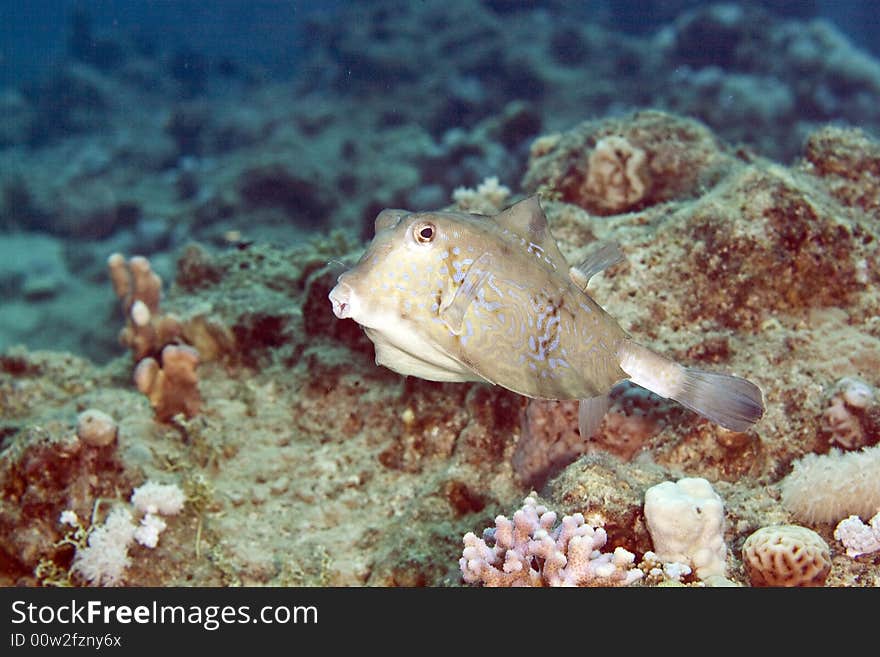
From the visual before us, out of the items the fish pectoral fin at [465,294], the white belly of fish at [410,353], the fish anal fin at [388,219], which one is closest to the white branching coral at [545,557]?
the white belly of fish at [410,353]

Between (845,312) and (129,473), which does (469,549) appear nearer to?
(129,473)

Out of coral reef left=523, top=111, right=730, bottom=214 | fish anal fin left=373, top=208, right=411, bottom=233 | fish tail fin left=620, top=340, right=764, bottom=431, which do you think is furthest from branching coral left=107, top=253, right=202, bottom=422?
fish tail fin left=620, top=340, right=764, bottom=431

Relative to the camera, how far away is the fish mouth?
8.18 ft

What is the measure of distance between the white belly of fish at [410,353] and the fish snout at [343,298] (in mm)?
124

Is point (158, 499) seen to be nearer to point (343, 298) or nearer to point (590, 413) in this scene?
point (343, 298)

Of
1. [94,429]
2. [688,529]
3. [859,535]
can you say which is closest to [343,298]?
[688,529]

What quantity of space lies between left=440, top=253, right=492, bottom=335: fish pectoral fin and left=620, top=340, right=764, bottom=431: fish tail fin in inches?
29.2

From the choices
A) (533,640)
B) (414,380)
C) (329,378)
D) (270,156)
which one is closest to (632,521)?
(533,640)

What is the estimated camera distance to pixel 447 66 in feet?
73.9

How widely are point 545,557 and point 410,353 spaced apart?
1.02 metres

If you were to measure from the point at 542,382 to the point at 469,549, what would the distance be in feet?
2.68

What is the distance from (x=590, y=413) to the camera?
3016mm

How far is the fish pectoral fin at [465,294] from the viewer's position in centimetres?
250

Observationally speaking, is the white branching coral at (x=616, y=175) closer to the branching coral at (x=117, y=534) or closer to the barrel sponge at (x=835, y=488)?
the barrel sponge at (x=835, y=488)
